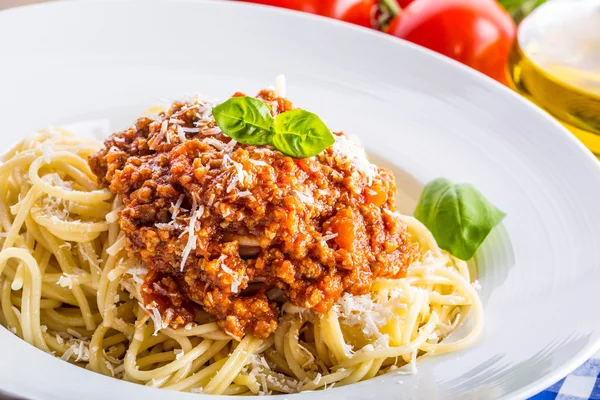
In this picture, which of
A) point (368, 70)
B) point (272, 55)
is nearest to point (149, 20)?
point (272, 55)

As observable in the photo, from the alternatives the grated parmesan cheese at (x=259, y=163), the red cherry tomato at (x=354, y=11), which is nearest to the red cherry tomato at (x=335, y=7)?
the red cherry tomato at (x=354, y=11)

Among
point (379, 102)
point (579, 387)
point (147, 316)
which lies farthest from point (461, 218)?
point (147, 316)

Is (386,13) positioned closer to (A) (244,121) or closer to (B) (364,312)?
(A) (244,121)

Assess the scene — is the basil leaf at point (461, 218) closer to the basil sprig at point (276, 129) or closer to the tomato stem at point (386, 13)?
the basil sprig at point (276, 129)

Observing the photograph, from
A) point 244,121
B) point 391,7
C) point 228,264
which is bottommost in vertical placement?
point 391,7

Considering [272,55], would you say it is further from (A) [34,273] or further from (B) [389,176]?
(A) [34,273]
